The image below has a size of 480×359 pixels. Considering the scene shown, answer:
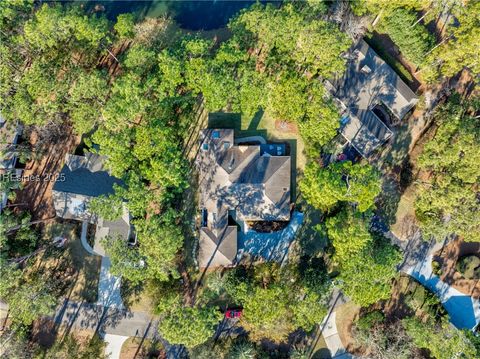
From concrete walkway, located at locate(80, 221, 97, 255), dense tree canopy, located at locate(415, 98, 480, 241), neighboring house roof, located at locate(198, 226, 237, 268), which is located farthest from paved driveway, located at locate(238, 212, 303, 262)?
concrete walkway, located at locate(80, 221, 97, 255)

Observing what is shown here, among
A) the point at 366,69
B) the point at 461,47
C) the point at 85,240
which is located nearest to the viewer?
the point at 461,47

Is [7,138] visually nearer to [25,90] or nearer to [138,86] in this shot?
[25,90]

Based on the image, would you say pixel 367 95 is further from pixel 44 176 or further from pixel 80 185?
pixel 44 176

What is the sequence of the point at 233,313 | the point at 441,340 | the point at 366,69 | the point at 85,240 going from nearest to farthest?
1. the point at 441,340
2. the point at 233,313
3. the point at 366,69
4. the point at 85,240

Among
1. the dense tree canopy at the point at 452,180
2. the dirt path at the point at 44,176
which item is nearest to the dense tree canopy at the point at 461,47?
the dense tree canopy at the point at 452,180

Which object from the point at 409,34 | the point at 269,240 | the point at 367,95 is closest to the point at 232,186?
the point at 269,240

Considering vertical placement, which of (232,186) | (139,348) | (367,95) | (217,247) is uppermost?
(367,95)

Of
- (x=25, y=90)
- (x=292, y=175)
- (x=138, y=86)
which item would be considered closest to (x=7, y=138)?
(x=25, y=90)
